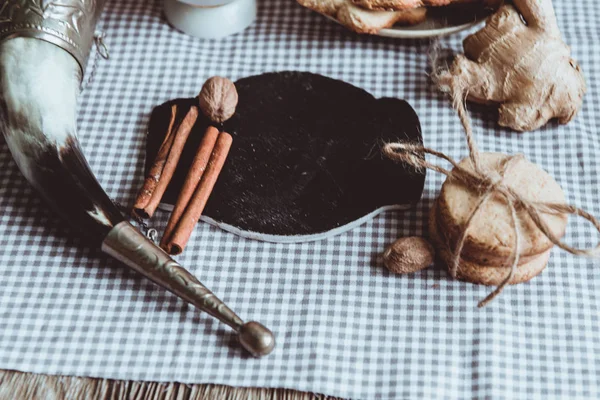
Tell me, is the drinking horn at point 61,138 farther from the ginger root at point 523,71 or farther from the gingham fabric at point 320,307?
the ginger root at point 523,71

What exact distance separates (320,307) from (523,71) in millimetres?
446

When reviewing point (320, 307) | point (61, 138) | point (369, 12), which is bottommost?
point (320, 307)

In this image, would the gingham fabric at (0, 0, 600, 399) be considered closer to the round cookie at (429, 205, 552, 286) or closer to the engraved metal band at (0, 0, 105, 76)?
the round cookie at (429, 205, 552, 286)

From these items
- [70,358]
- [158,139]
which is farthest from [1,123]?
[70,358]

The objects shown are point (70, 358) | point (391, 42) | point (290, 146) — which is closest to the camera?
point (70, 358)

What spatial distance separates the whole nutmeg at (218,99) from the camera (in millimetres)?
951

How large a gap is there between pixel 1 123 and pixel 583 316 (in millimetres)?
795

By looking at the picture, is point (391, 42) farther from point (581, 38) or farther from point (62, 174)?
point (62, 174)

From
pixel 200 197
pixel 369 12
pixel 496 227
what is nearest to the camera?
pixel 496 227

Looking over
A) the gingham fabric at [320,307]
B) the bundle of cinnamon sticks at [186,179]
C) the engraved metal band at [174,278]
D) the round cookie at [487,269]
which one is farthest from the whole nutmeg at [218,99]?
the round cookie at [487,269]

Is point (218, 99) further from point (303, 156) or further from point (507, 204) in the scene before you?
point (507, 204)

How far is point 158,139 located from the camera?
96 cm

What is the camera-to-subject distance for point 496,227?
2.54ft

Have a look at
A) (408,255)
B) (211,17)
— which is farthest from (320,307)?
(211,17)
